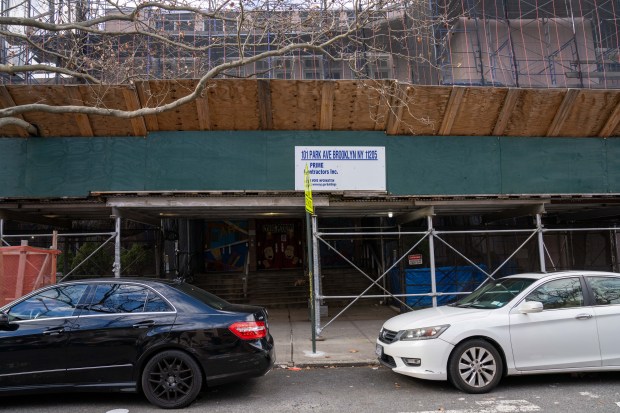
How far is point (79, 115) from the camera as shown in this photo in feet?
32.2

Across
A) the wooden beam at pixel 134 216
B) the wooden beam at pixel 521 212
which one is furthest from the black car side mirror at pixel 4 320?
the wooden beam at pixel 521 212

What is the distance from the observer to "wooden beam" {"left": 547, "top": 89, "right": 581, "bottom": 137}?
33.9 ft

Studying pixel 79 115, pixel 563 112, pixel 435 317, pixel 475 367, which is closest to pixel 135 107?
pixel 79 115

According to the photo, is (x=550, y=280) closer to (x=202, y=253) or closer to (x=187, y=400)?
(x=187, y=400)

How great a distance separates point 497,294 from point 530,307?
833 mm

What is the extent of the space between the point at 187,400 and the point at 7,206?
6875 millimetres

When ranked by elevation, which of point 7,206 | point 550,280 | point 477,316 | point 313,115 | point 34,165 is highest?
point 313,115

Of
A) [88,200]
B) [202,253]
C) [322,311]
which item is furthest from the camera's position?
[202,253]

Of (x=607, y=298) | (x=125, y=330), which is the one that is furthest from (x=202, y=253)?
(x=607, y=298)

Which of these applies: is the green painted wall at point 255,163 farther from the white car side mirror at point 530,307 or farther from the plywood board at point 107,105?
the white car side mirror at point 530,307

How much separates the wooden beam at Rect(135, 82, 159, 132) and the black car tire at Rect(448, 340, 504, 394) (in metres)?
7.23

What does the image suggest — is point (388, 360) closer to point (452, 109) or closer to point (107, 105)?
point (452, 109)

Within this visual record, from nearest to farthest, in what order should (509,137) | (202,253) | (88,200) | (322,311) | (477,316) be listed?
1. (477,316)
2. (88,200)
3. (509,137)
4. (322,311)
5. (202,253)

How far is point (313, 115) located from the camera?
10.2m
